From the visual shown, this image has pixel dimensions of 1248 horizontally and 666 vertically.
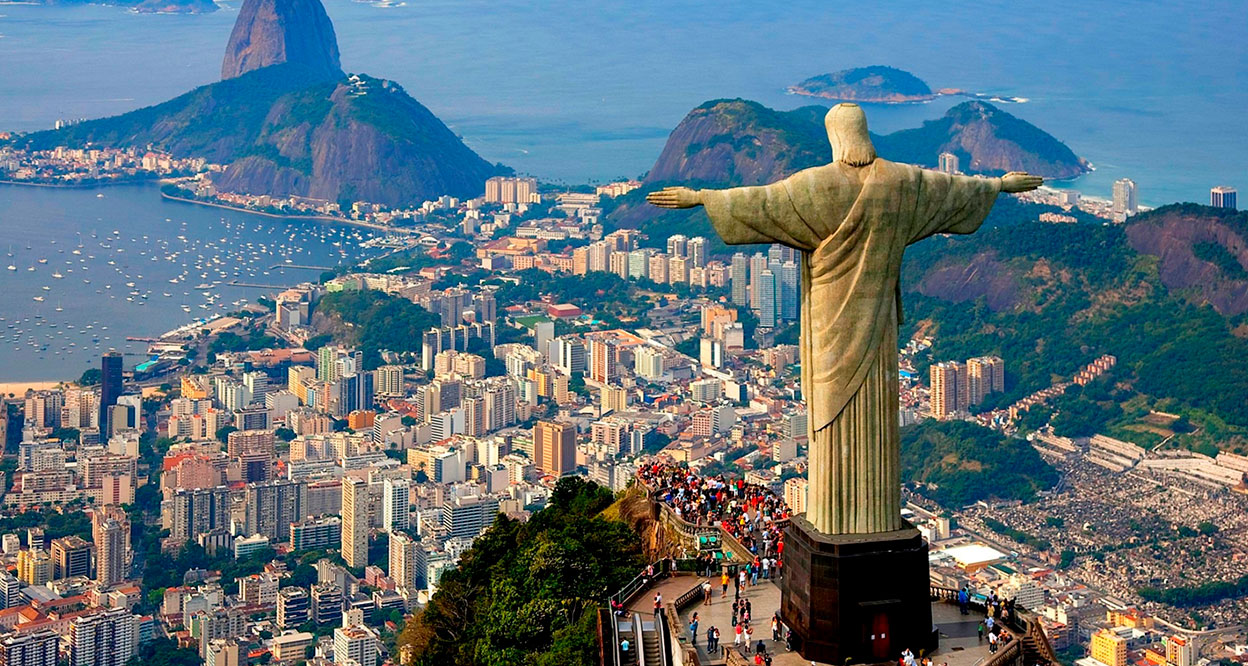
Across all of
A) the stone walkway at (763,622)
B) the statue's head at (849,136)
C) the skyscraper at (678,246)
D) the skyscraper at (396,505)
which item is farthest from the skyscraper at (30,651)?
the skyscraper at (678,246)

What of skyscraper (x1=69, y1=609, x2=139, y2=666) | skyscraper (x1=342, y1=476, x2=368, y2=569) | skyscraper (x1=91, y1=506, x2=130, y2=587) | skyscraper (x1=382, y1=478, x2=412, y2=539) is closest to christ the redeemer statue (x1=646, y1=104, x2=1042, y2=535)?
skyscraper (x1=69, y1=609, x2=139, y2=666)

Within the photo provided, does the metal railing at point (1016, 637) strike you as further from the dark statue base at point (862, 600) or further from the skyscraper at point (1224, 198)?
the skyscraper at point (1224, 198)

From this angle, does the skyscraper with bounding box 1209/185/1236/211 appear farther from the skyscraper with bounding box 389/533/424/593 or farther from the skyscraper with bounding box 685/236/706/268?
the skyscraper with bounding box 389/533/424/593

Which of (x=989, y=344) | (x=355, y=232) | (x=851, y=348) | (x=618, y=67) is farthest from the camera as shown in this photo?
(x=618, y=67)

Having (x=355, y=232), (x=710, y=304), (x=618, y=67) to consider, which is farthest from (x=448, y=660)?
(x=618, y=67)

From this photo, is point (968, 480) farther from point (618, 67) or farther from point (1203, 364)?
point (618, 67)

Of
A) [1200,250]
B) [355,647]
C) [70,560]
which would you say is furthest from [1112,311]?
[70,560]
